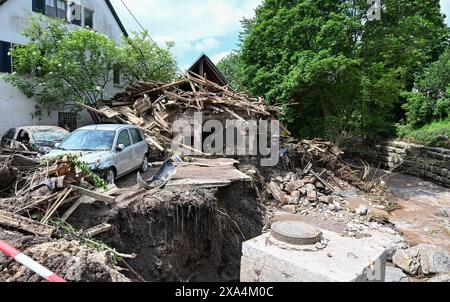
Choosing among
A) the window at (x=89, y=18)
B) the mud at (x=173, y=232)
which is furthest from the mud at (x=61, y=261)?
the window at (x=89, y=18)

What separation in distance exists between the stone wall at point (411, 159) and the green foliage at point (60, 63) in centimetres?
1725

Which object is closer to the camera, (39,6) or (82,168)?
(82,168)

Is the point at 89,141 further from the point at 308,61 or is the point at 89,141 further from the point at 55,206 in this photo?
the point at 308,61

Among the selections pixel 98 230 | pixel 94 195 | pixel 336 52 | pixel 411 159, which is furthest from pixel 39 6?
pixel 411 159

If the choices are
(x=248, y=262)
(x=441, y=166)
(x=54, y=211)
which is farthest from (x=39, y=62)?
(x=441, y=166)

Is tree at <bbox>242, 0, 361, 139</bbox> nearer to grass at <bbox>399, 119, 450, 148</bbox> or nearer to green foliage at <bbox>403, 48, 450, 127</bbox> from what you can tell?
grass at <bbox>399, 119, 450, 148</bbox>

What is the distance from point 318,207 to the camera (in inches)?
467

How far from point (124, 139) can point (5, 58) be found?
9.46 m

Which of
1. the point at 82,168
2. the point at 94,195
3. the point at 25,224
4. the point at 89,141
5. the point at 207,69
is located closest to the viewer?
the point at 25,224

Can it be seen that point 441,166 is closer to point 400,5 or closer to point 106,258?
point 400,5

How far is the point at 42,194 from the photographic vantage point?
17.7 ft

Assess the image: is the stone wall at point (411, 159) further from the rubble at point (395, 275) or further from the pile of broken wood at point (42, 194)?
the pile of broken wood at point (42, 194)

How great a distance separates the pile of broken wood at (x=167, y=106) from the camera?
41.9 ft

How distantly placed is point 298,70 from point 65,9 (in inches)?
519
